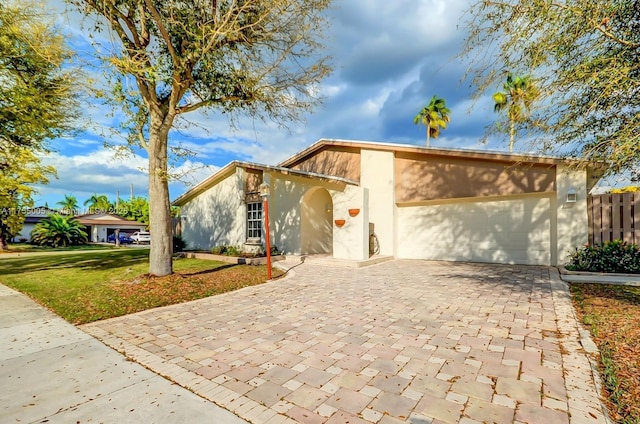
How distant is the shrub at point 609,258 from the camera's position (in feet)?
26.8

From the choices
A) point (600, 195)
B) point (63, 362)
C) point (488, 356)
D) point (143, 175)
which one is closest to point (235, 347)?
point (63, 362)

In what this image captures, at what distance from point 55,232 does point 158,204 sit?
23492mm

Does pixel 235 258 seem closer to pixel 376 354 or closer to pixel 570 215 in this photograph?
pixel 376 354

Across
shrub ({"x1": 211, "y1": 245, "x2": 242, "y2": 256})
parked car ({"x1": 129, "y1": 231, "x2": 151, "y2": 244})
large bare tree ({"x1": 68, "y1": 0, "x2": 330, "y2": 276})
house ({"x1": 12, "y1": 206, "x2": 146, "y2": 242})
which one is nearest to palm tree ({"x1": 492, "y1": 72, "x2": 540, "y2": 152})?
large bare tree ({"x1": 68, "y1": 0, "x2": 330, "y2": 276})

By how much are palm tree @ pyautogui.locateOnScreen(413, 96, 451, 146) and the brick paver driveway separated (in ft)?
79.9

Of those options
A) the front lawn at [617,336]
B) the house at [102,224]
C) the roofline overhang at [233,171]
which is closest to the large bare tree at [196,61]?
the roofline overhang at [233,171]

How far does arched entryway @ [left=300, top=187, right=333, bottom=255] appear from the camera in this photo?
1324cm

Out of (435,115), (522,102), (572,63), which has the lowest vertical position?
(522,102)

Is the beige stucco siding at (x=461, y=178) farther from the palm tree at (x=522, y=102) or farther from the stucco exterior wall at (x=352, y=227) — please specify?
the palm tree at (x=522, y=102)

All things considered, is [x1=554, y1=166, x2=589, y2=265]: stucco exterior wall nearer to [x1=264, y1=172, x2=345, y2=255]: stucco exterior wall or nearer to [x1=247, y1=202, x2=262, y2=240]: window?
[x1=264, y1=172, x2=345, y2=255]: stucco exterior wall

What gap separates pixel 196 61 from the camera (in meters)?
7.48

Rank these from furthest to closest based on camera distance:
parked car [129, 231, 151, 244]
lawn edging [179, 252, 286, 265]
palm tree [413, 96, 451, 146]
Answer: parked car [129, 231, 151, 244], palm tree [413, 96, 451, 146], lawn edging [179, 252, 286, 265]

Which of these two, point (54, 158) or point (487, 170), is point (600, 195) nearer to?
point (487, 170)

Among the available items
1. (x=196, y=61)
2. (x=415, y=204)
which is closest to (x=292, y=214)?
(x=415, y=204)
